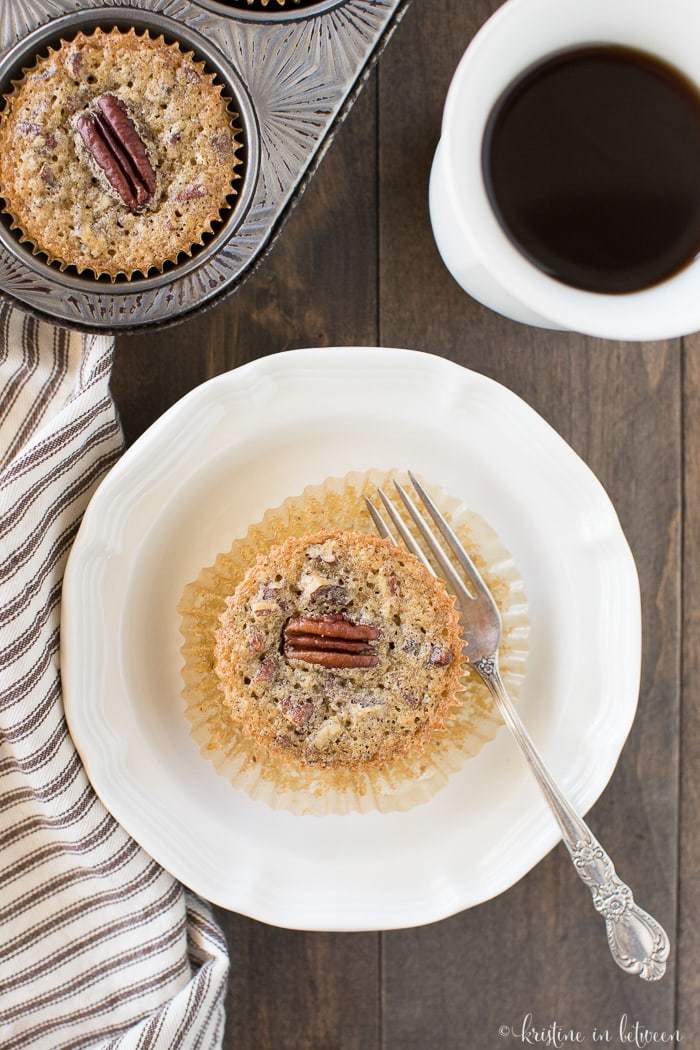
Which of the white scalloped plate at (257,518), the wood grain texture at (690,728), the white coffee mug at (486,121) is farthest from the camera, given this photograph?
the wood grain texture at (690,728)

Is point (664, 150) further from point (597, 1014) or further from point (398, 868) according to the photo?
point (597, 1014)

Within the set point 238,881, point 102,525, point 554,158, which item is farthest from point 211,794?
point 554,158

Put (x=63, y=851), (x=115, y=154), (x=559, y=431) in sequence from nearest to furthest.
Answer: (x=115, y=154)
(x=63, y=851)
(x=559, y=431)

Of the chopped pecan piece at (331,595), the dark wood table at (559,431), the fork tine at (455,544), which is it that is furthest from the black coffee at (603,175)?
the chopped pecan piece at (331,595)

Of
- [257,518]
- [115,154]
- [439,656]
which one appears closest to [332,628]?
[439,656]

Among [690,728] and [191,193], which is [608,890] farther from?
[191,193]

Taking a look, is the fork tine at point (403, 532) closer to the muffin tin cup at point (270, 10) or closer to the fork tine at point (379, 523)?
the fork tine at point (379, 523)

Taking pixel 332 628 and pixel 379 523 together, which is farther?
pixel 379 523
